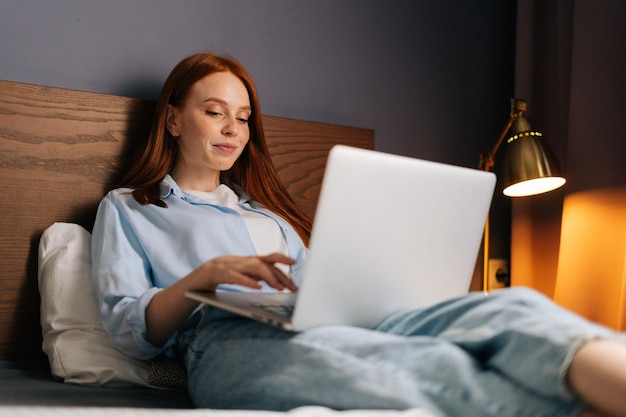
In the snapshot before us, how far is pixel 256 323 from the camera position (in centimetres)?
119

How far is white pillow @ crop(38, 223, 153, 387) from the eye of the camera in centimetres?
143

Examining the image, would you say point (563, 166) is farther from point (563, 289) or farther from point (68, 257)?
point (68, 257)

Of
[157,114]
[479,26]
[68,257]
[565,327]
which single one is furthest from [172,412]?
[479,26]

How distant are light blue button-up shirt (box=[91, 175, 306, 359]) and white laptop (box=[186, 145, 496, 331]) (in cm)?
27

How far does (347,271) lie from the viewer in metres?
1.05

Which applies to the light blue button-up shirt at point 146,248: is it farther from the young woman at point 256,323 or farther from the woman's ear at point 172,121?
the woman's ear at point 172,121

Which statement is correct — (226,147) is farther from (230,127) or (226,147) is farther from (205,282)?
(205,282)

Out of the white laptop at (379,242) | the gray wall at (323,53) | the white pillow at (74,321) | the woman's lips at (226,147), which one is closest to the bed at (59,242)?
the white pillow at (74,321)

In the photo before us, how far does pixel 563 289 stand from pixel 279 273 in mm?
1265

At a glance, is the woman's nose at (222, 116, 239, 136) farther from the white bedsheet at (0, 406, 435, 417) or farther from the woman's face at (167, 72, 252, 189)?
the white bedsheet at (0, 406, 435, 417)

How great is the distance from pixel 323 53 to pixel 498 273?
3.20 feet

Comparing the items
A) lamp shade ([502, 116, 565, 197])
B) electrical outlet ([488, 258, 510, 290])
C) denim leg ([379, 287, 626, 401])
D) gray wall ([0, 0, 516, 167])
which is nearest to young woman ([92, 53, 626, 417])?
denim leg ([379, 287, 626, 401])

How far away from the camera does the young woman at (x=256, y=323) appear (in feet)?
3.00

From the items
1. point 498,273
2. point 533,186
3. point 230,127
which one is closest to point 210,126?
point 230,127
